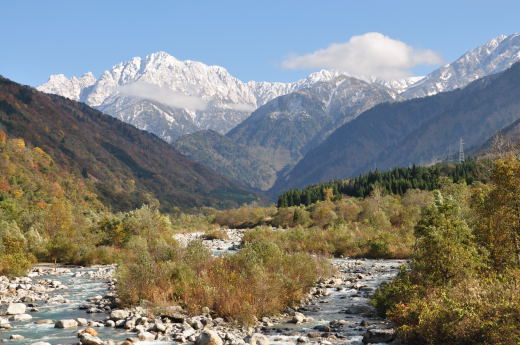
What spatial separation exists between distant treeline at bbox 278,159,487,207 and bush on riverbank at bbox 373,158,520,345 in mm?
103199

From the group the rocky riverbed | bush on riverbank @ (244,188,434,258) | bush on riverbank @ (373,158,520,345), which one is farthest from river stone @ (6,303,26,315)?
bush on riverbank @ (244,188,434,258)

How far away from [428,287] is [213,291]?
417 inches

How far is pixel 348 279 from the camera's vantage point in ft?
130

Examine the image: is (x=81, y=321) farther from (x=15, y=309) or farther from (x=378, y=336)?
(x=378, y=336)

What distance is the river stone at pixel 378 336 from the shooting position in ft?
63.0

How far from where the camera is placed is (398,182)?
137375 mm

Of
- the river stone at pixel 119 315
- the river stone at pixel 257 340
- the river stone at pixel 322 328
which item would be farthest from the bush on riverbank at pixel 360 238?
the river stone at pixel 119 315

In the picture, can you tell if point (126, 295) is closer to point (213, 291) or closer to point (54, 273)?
point (213, 291)

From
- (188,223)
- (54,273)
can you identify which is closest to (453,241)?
(54,273)

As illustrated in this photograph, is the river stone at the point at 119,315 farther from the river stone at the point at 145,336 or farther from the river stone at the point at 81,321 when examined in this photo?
the river stone at the point at 145,336

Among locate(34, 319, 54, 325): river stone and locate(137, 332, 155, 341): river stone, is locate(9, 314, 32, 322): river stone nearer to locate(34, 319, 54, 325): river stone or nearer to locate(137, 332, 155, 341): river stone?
locate(34, 319, 54, 325): river stone

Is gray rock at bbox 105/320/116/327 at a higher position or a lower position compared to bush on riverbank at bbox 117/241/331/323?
lower

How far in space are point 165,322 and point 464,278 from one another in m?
13.8

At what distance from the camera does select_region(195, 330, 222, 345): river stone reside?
1866 centimetres
